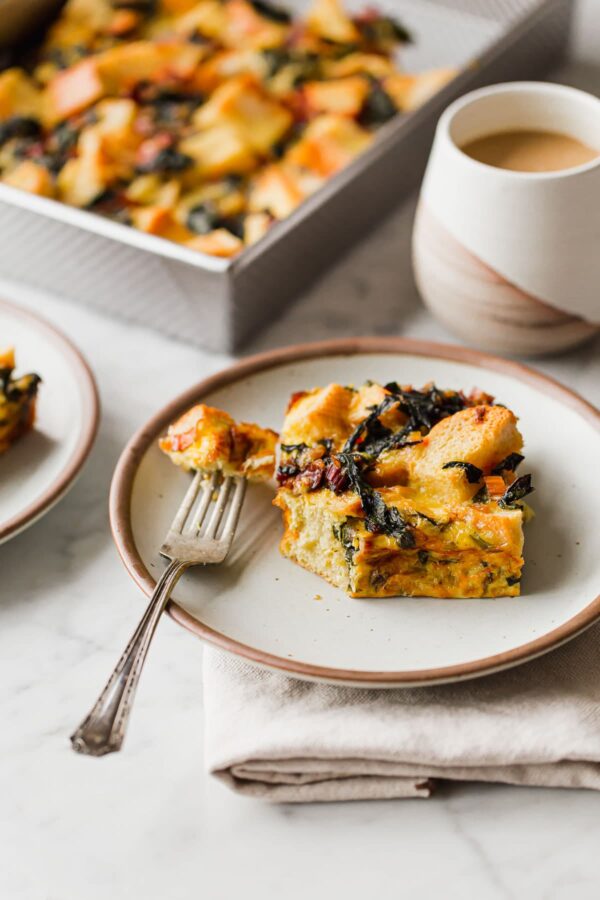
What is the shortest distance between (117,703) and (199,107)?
1.76 meters

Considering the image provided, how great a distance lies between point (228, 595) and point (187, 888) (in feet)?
1.19

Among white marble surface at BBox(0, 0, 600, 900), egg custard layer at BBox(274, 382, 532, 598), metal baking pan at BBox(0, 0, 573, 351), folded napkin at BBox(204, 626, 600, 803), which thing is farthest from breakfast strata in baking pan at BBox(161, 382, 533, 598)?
metal baking pan at BBox(0, 0, 573, 351)

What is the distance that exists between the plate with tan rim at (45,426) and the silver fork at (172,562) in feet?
0.69

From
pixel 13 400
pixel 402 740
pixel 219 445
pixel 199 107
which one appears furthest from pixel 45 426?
pixel 199 107

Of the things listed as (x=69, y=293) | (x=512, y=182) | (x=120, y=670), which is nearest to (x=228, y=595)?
(x=120, y=670)

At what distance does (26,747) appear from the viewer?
1.42 meters

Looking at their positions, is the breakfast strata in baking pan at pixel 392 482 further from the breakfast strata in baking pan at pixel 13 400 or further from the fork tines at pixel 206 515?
the breakfast strata in baking pan at pixel 13 400

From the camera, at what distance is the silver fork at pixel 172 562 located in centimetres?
122

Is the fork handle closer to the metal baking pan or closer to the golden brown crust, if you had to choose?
the golden brown crust

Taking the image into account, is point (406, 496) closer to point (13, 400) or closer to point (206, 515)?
point (206, 515)

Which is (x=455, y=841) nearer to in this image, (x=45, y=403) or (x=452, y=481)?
(x=452, y=481)

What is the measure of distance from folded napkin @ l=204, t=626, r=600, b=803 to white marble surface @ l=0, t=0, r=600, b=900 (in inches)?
1.2

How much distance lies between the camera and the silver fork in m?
1.22

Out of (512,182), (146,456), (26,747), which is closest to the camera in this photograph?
(26,747)
